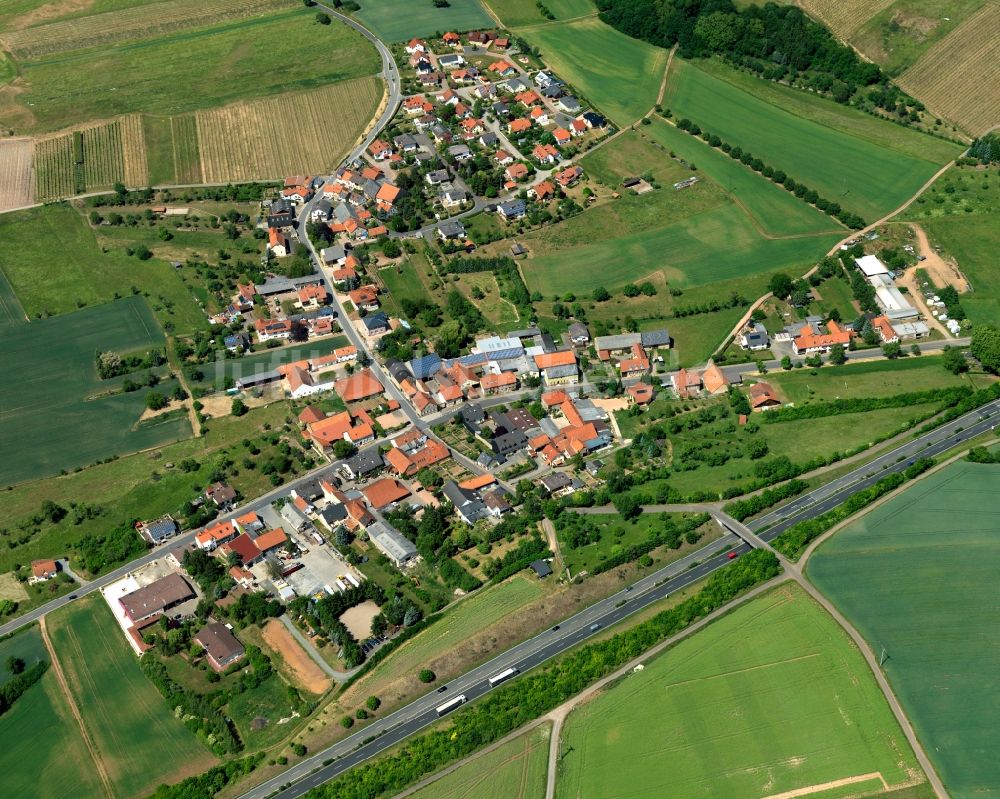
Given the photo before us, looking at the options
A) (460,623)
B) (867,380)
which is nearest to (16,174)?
(460,623)

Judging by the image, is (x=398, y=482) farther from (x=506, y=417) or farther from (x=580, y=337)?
(x=580, y=337)

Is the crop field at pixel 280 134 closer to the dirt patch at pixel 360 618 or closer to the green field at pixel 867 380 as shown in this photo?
the green field at pixel 867 380

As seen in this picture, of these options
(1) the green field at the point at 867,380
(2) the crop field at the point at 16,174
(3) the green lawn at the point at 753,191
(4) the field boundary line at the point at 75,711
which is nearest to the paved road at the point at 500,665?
(4) the field boundary line at the point at 75,711

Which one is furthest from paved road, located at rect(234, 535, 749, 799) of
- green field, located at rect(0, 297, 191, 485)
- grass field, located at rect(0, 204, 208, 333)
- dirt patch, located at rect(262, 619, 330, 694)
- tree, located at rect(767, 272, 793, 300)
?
grass field, located at rect(0, 204, 208, 333)

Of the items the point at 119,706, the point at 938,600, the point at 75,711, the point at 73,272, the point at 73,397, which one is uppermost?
the point at 73,272

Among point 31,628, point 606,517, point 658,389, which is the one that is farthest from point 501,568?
point 31,628

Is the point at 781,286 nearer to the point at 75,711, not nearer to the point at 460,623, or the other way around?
the point at 460,623

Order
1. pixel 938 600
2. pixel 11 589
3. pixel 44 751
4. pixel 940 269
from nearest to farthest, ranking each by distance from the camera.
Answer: pixel 44 751 < pixel 938 600 < pixel 11 589 < pixel 940 269
